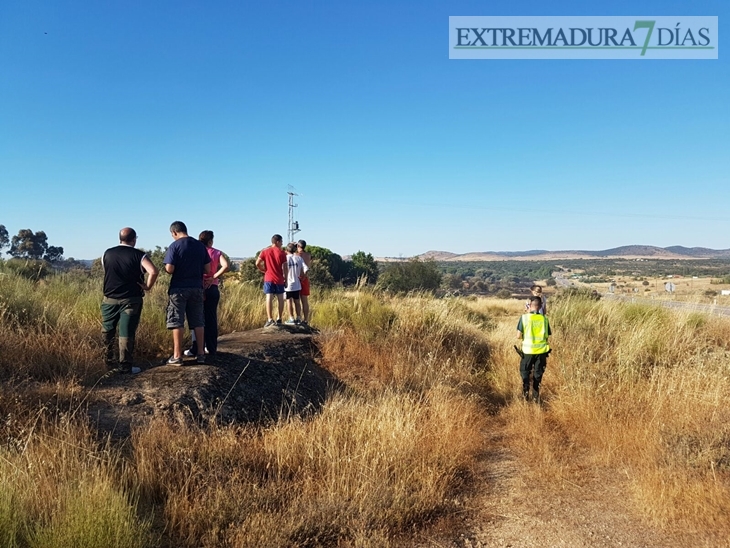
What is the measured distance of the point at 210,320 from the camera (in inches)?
249

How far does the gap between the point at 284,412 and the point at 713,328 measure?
9.64 metres

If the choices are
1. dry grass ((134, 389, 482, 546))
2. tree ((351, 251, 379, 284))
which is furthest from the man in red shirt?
tree ((351, 251, 379, 284))

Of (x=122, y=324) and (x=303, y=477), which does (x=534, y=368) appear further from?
(x=122, y=324)

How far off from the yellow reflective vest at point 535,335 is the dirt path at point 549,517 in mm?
2457

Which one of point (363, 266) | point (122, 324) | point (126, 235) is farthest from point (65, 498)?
point (363, 266)

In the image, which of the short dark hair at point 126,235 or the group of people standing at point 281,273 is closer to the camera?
the short dark hair at point 126,235

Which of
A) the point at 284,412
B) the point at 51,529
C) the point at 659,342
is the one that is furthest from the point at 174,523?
the point at 659,342

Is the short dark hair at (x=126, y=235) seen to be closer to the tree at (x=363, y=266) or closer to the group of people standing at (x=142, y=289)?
the group of people standing at (x=142, y=289)

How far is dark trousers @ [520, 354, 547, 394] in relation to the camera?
22.4ft

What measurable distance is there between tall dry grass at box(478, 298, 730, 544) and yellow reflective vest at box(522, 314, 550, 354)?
0.57 metres

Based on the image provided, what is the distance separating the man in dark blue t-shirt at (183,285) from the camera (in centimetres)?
561

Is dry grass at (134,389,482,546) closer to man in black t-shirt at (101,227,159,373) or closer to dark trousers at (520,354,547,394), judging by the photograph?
→ man in black t-shirt at (101,227,159,373)

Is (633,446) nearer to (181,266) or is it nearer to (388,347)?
(388,347)

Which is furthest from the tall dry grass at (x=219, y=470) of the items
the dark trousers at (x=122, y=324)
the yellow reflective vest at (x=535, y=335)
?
the yellow reflective vest at (x=535, y=335)
